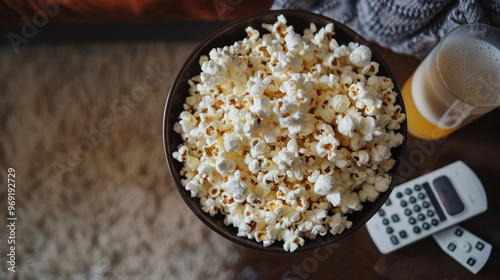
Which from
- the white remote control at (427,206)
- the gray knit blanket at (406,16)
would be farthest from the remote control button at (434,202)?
the gray knit blanket at (406,16)

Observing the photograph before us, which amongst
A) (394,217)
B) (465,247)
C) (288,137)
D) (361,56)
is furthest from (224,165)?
(465,247)

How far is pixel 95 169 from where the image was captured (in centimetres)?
81

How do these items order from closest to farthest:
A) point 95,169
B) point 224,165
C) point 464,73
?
point 224,165, point 464,73, point 95,169

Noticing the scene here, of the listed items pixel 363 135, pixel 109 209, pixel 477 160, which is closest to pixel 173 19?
pixel 109 209

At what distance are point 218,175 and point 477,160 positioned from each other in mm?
508

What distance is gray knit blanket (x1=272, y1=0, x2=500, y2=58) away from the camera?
0.66m

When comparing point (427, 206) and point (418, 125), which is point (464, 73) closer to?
point (418, 125)

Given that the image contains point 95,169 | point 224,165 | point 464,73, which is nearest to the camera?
point 224,165

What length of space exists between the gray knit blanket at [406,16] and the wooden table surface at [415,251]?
0.03 metres

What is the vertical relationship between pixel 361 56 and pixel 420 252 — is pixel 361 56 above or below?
above

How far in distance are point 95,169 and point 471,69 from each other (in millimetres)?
720

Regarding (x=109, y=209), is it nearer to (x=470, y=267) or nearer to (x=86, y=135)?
(x=86, y=135)

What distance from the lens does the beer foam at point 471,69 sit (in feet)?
2.01

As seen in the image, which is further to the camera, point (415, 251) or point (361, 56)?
point (415, 251)
